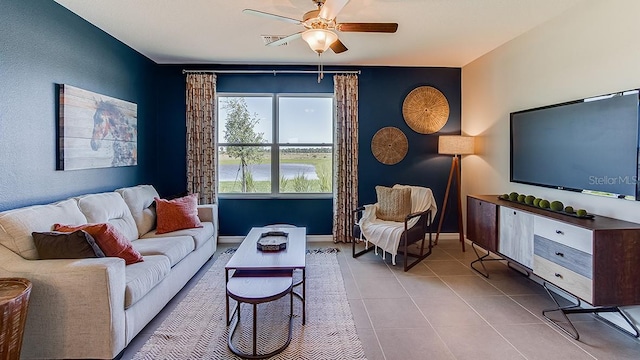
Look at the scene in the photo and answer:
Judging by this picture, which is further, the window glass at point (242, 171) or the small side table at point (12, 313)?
the window glass at point (242, 171)

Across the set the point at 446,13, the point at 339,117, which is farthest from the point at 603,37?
the point at 339,117

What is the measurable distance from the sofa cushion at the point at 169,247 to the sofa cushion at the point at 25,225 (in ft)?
2.32

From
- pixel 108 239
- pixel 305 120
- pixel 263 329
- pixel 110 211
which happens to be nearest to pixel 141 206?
pixel 110 211

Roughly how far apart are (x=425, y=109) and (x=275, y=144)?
8.08 feet

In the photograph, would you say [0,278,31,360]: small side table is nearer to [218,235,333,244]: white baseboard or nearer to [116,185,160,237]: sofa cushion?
[116,185,160,237]: sofa cushion

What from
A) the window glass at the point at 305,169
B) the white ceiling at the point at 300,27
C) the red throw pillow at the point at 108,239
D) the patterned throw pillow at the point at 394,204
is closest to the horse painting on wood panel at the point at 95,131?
the white ceiling at the point at 300,27

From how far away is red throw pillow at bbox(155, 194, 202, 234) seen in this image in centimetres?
377

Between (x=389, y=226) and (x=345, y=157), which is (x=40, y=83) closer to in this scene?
(x=345, y=157)

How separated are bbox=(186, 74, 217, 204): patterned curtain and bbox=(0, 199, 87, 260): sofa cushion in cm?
234

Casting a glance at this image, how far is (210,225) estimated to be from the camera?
4.16m

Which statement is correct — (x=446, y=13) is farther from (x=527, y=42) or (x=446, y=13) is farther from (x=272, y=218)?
(x=272, y=218)

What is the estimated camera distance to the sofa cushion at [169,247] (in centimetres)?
301

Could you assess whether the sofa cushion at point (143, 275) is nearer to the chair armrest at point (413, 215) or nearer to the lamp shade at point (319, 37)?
the lamp shade at point (319, 37)

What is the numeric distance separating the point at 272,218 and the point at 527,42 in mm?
4075
